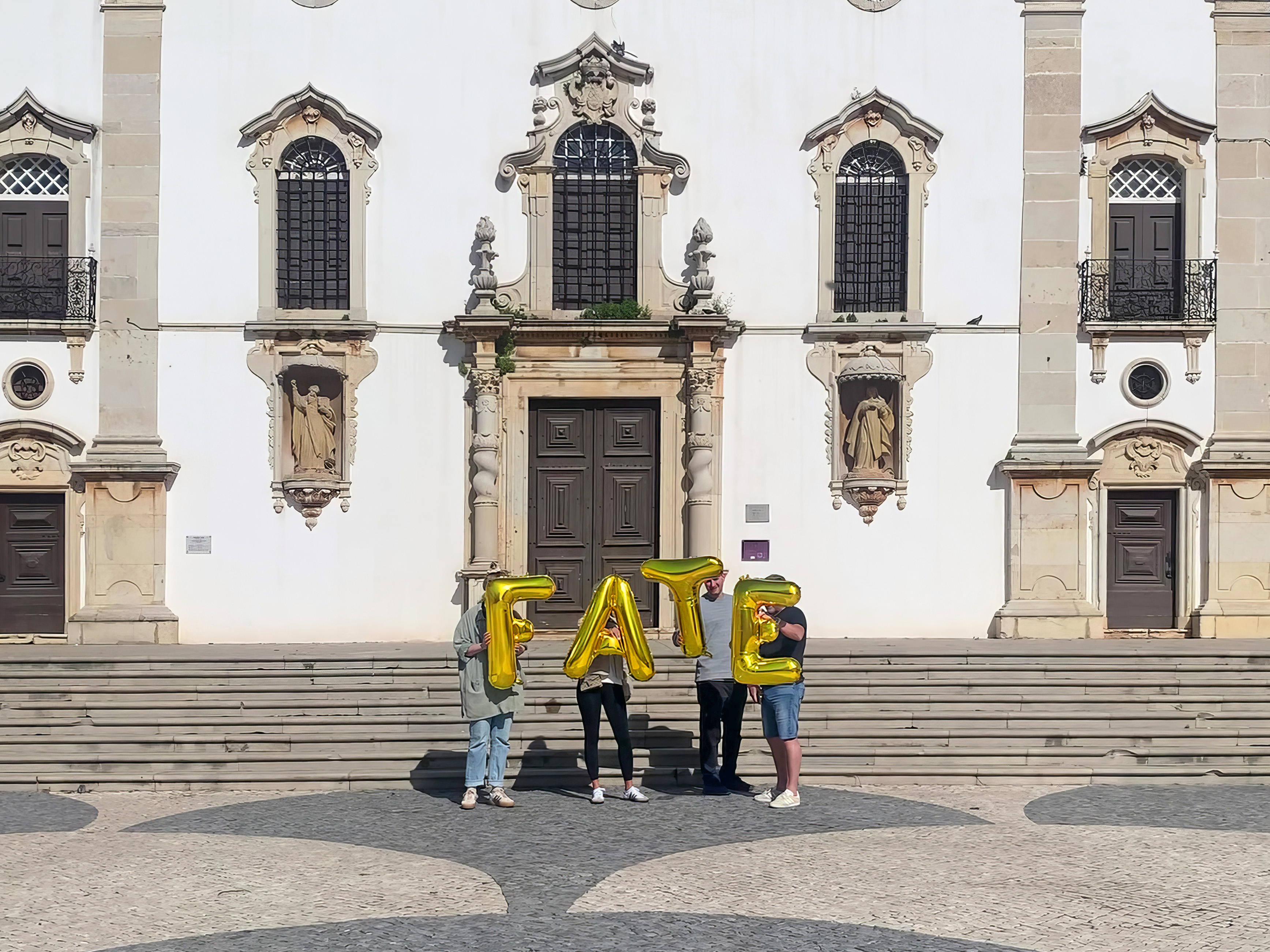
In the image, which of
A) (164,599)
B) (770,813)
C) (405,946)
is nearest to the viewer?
(405,946)

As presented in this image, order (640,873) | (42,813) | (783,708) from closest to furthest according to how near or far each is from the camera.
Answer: (640,873)
(783,708)
(42,813)

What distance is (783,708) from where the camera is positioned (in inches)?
451

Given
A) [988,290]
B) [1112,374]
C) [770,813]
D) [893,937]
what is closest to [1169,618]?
[1112,374]

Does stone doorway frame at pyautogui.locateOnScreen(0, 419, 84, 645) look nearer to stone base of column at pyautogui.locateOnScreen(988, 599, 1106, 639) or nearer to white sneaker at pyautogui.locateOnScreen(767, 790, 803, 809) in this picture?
white sneaker at pyautogui.locateOnScreen(767, 790, 803, 809)

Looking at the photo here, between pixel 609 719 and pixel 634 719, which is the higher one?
pixel 609 719

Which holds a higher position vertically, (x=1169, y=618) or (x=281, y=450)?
(x=281, y=450)

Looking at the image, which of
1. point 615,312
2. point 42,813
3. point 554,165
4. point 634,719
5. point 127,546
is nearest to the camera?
point 42,813

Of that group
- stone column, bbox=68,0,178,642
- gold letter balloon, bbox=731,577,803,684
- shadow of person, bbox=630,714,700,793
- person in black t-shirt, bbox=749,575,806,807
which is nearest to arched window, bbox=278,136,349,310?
stone column, bbox=68,0,178,642

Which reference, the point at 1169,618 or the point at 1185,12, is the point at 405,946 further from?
the point at 1185,12

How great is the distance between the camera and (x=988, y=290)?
712 inches

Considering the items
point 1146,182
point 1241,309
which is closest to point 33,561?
point 1146,182

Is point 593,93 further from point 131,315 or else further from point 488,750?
point 488,750

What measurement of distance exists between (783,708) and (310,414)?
8402mm

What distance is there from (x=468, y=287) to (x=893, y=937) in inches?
456
